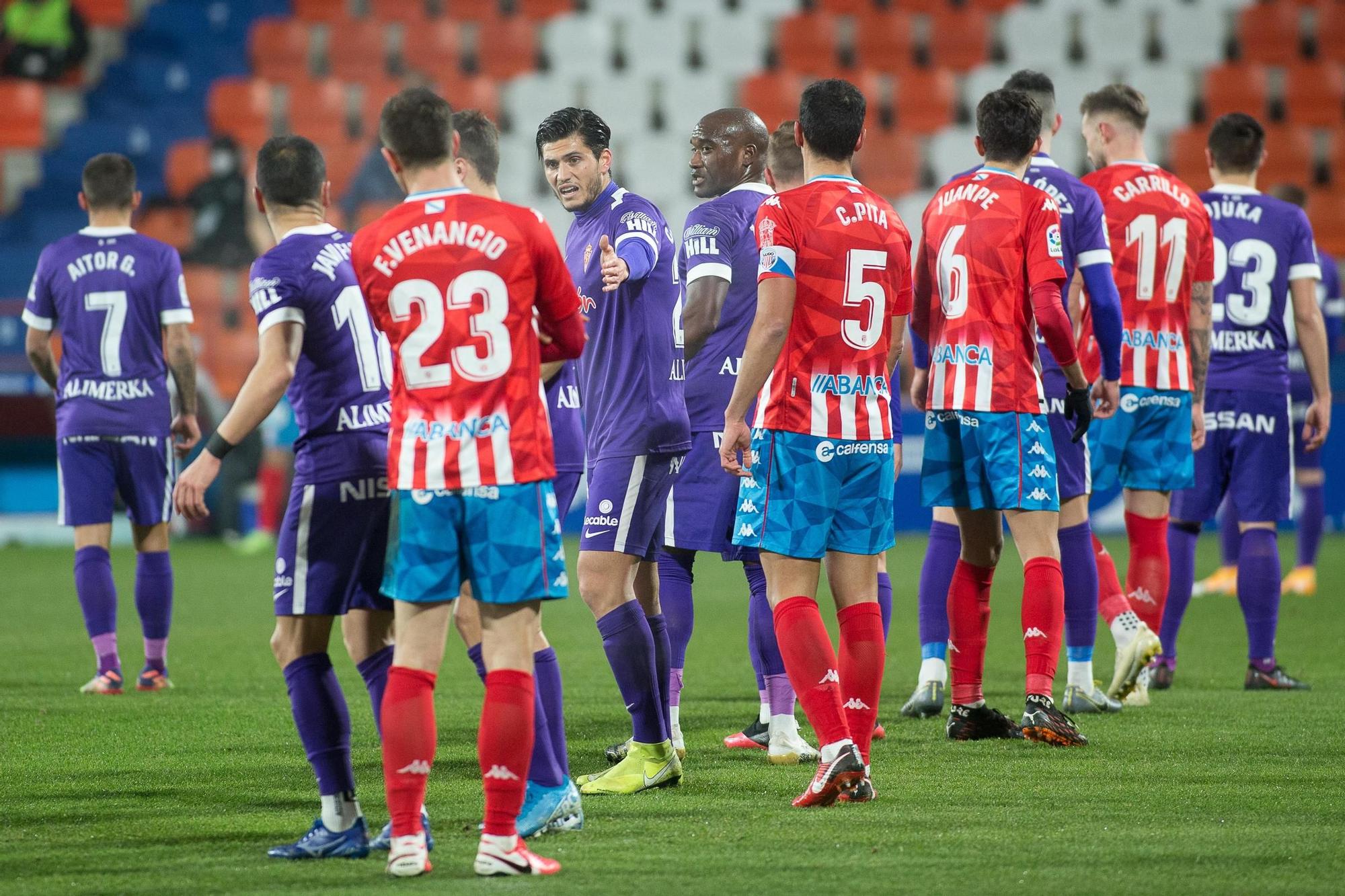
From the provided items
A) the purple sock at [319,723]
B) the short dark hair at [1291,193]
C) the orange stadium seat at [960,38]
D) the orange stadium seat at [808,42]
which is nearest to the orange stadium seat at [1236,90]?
the orange stadium seat at [960,38]

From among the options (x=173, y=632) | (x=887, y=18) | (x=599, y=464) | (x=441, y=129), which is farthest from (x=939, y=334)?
(x=887, y=18)

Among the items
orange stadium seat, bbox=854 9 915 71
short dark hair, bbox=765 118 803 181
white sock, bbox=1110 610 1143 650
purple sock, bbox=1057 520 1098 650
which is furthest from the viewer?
orange stadium seat, bbox=854 9 915 71

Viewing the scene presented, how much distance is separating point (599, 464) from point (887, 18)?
47.6ft

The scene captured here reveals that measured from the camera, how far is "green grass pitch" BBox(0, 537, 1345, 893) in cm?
380

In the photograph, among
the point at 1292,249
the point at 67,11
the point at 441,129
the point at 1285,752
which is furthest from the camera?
the point at 67,11

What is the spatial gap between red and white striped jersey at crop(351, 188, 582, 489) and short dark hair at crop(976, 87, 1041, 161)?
2.27 metres

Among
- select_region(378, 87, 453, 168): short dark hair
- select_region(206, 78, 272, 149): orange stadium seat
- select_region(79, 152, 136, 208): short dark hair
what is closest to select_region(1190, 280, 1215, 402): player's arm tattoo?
select_region(378, 87, 453, 168): short dark hair

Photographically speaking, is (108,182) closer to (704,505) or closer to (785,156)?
(785,156)

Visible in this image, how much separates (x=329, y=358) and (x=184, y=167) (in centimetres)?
1428

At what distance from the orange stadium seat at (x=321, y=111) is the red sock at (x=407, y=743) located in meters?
14.8

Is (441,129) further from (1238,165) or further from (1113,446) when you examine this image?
(1238,165)

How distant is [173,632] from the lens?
30.1ft

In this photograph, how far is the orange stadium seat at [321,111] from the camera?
58.6ft

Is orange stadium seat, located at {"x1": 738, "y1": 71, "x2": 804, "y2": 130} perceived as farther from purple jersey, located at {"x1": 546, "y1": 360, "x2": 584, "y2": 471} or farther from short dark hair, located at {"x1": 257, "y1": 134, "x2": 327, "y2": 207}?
short dark hair, located at {"x1": 257, "y1": 134, "x2": 327, "y2": 207}
